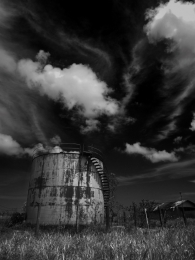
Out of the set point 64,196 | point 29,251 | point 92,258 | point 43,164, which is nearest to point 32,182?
point 43,164

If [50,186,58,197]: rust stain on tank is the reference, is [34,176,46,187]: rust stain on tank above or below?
above

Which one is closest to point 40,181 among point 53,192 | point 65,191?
point 53,192

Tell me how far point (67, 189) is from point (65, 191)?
241 millimetres

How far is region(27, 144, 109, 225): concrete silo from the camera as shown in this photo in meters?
16.7

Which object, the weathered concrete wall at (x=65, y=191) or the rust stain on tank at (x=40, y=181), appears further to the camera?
the rust stain on tank at (x=40, y=181)

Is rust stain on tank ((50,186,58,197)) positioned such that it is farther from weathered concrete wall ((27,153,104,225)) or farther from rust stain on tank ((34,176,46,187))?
rust stain on tank ((34,176,46,187))

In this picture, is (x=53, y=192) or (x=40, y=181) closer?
(x=53, y=192)

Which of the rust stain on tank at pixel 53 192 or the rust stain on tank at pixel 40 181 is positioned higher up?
the rust stain on tank at pixel 40 181

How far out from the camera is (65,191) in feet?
56.6

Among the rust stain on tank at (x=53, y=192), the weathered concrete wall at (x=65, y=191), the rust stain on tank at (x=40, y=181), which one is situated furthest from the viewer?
the rust stain on tank at (x=40, y=181)

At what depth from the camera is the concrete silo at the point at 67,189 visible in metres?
16.7

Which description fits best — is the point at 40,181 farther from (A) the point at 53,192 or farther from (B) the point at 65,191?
(B) the point at 65,191

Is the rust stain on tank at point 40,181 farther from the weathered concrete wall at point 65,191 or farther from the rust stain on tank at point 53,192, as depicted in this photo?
the rust stain on tank at point 53,192

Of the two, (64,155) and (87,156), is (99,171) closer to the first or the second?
(87,156)
